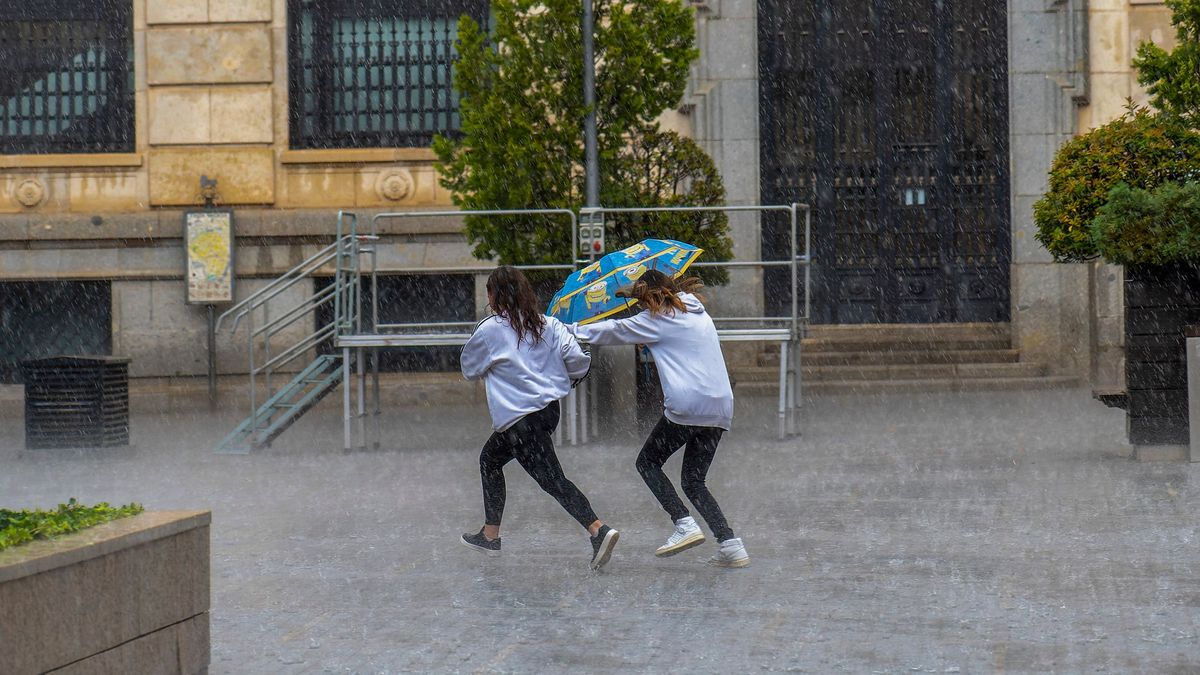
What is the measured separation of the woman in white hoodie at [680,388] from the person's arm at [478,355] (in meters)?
0.53

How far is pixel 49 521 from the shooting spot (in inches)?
197

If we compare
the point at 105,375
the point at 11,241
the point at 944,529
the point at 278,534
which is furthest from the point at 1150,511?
the point at 11,241

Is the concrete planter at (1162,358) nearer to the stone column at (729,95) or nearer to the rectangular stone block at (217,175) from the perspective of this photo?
the stone column at (729,95)

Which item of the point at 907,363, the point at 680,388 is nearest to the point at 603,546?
the point at 680,388

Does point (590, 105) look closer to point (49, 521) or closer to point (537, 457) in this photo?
point (537, 457)

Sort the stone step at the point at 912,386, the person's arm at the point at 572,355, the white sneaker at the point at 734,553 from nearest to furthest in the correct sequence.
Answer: the white sneaker at the point at 734,553 < the person's arm at the point at 572,355 < the stone step at the point at 912,386

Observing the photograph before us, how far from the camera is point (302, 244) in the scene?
19719mm

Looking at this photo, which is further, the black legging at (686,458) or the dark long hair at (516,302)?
the dark long hair at (516,302)

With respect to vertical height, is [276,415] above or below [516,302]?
below

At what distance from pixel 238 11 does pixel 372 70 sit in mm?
1854

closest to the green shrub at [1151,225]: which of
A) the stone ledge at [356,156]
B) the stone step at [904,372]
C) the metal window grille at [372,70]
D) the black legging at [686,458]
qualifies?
the black legging at [686,458]

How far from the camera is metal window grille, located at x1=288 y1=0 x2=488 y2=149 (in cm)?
2050

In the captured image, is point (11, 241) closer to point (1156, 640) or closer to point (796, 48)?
point (796, 48)

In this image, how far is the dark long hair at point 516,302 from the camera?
854 cm
